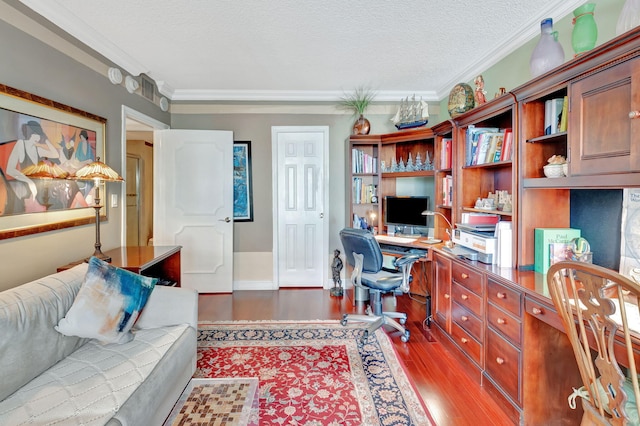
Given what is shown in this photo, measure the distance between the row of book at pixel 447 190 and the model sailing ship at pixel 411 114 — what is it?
2.65ft

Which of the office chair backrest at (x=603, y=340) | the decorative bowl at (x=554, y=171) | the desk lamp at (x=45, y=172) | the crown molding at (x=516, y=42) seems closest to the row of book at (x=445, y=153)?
the crown molding at (x=516, y=42)

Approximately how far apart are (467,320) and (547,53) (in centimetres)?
176

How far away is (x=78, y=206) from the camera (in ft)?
7.74

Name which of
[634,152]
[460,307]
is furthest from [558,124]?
A: [460,307]

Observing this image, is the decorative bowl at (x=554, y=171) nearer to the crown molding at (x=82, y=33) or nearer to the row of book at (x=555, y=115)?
the row of book at (x=555, y=115)

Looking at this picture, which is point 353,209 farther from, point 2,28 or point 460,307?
point 2,28

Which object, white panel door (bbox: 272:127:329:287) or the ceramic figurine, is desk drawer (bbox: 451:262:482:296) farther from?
white panel door (bbox: 272:127:329:287)

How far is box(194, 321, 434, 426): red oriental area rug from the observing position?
177 centimetres

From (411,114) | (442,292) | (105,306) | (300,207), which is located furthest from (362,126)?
(105,306)

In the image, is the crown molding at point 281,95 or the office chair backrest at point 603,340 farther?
the crown molding at point 281,95

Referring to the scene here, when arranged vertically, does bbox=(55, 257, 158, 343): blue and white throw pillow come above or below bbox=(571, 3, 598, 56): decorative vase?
below

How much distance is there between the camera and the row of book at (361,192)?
12.6 ft

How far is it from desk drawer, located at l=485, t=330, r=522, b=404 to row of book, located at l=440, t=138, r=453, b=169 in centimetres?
165

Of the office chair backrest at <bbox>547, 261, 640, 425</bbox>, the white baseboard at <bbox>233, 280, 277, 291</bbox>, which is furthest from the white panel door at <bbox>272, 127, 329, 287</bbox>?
the office chair backrest at <bbox>547, 261, 640, 425</bbox>
